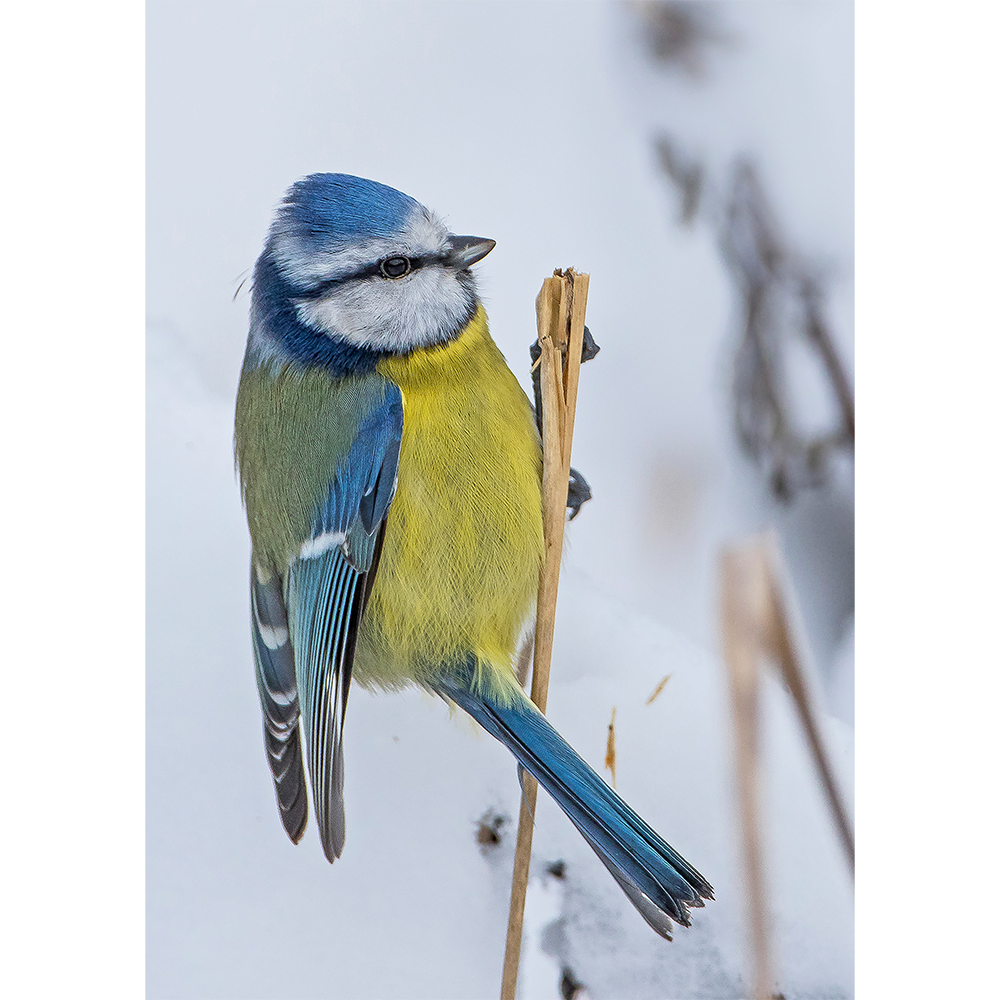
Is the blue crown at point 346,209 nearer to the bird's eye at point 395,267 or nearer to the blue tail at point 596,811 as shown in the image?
the bird's eye at point 395,267

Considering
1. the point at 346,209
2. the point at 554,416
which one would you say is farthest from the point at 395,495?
the point at 346,209

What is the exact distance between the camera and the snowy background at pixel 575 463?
46.3 inches

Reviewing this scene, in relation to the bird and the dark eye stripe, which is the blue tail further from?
the dark eye stripe

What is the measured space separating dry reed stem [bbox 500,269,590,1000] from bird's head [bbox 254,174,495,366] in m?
0.10

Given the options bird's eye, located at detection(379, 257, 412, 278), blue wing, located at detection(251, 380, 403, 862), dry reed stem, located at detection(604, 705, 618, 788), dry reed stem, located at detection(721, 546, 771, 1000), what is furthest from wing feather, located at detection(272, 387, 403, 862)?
dry reed stem, located at detection(721, 546, 771, 1000)

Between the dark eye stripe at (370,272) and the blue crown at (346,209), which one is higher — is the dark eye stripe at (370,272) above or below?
below

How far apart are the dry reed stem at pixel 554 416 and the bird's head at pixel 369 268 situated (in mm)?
95

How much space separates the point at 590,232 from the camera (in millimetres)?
1206

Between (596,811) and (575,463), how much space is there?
0.36 meters

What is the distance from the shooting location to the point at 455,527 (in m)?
1.10

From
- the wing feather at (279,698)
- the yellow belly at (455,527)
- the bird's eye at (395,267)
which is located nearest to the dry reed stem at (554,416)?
the yellow belly at (455,527)

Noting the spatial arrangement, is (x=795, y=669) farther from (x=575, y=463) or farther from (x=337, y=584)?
(x=337, y=584)

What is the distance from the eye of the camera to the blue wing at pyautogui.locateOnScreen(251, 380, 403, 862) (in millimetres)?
1095

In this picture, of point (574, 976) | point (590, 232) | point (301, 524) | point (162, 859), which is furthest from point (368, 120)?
point (574, 976)
